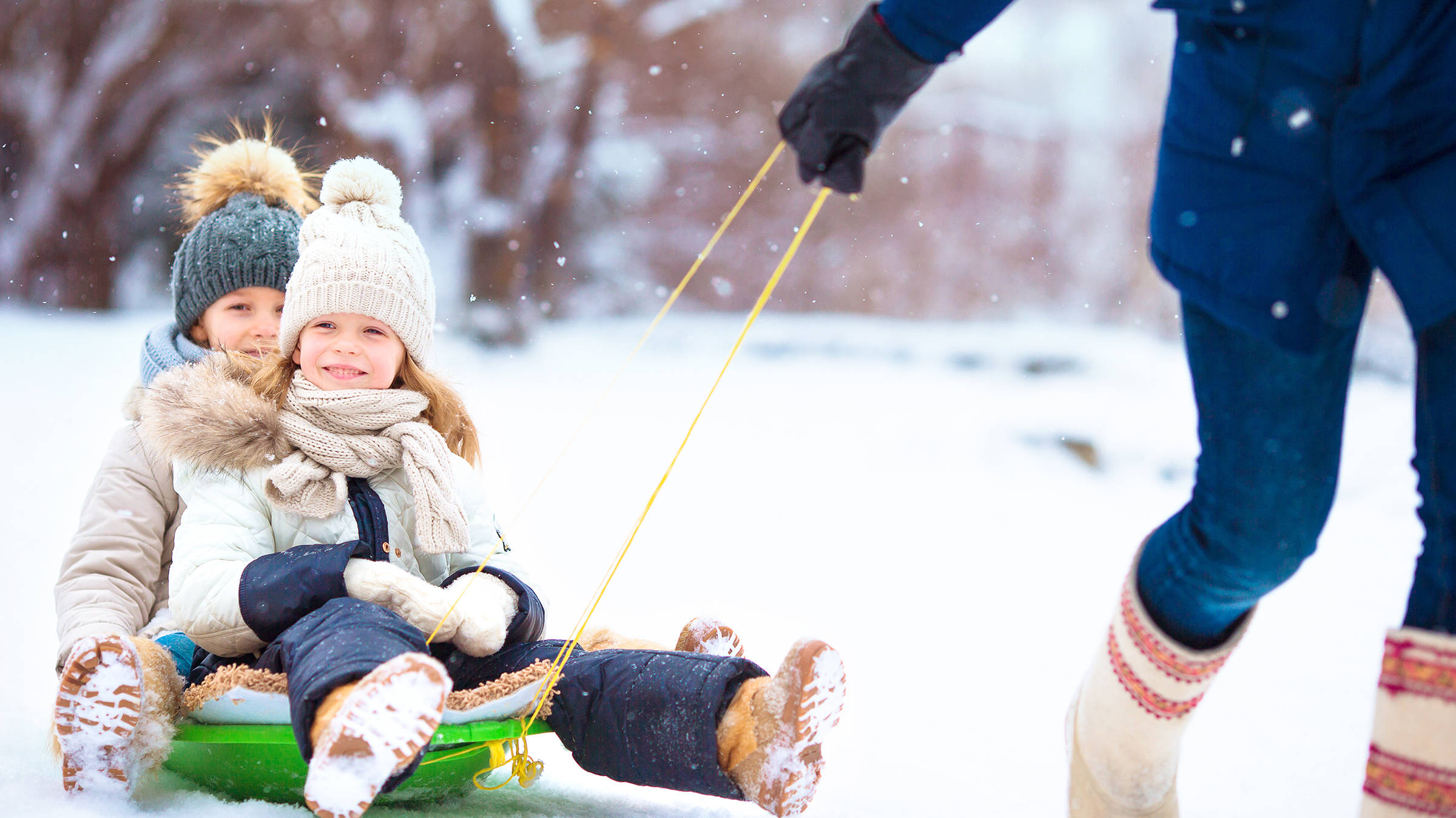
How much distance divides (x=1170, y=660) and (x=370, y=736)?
1.90 ft

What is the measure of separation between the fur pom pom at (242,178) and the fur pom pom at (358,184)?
0.34 m

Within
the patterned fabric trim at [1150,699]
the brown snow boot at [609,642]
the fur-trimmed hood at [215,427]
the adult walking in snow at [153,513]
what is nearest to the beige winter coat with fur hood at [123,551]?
the adult walking in snow at [153,513]

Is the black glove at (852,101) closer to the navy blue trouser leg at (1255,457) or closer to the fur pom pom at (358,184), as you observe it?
the navy blue trouser leg at (1255,457)

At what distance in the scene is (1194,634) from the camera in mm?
750

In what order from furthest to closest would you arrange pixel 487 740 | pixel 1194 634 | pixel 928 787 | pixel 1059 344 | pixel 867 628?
pixel 1059 344 < pixel 867 628 < pixel 928 787 < pixel 487 740 < pixel 1194 634

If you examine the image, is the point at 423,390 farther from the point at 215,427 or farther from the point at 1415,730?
the point at 1415,730

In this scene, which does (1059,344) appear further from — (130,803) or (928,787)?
(130,803)

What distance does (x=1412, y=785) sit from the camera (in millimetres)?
560

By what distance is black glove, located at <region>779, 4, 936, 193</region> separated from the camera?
0.77 m

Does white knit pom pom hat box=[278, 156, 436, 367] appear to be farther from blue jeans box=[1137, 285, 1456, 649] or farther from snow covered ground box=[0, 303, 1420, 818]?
blue jeans box=[1137, 285, 1456, 649]

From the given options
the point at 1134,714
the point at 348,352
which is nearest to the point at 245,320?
the point at 348,352

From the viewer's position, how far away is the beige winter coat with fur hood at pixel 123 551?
1083 millimetres

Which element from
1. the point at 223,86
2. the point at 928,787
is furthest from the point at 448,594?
the point at 223,86

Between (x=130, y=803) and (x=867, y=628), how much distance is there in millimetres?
1299
